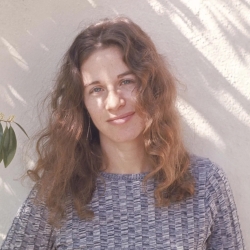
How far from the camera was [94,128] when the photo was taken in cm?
168

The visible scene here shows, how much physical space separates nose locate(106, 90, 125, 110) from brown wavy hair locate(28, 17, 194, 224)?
6cm

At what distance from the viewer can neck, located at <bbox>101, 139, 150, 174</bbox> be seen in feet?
5.29

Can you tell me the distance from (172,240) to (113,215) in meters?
0.22

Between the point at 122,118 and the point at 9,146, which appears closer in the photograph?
the point at 9,146

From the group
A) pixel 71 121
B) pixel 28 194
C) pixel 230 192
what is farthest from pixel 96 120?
pixel 230 192

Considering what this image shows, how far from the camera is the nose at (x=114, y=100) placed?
146 cm

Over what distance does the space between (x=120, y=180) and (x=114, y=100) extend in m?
0.32

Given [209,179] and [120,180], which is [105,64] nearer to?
[120,180]

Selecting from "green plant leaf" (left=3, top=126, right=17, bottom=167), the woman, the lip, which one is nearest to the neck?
the woman

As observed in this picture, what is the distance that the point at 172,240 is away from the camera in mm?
1565

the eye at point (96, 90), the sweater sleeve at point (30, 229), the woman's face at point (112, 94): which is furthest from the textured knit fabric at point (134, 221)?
the eye at point (96, 90)

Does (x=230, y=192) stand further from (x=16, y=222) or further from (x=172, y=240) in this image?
(x=16, y=222)

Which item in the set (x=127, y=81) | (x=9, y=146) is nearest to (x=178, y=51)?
(x=127, y=81)

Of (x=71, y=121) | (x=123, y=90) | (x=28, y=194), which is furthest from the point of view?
Answer: (x=28, y=194)
